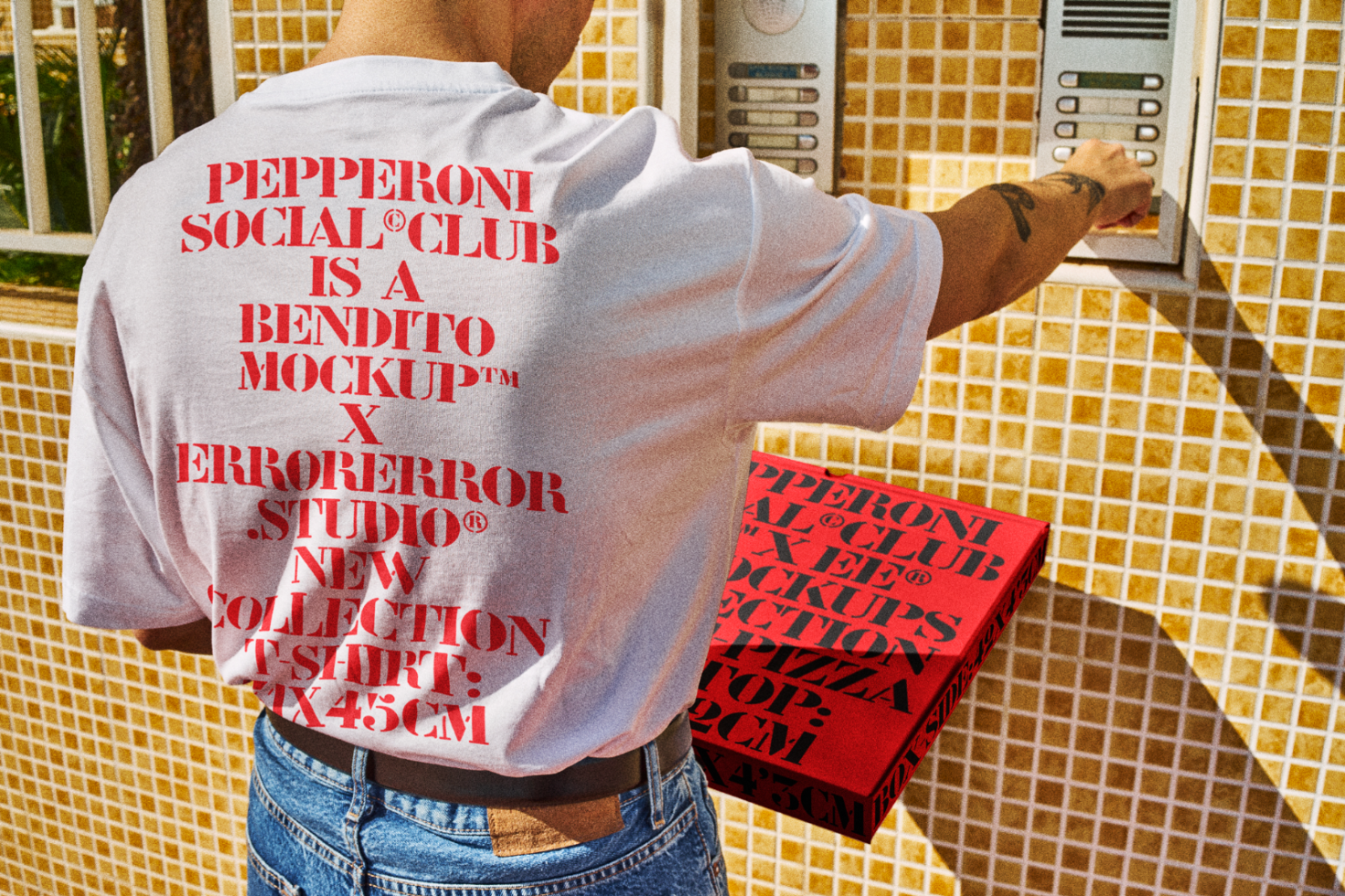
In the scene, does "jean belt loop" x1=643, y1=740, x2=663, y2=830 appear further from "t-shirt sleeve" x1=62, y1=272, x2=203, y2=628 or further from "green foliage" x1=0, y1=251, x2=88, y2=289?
"green foliage" x1=0, y1=251, x2=88, y2=289

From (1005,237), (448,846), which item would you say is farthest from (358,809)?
(1005,237)

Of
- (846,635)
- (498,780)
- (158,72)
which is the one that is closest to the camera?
(498,780)

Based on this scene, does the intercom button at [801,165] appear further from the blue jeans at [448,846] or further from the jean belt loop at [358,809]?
the jean belt loop at [358,809]

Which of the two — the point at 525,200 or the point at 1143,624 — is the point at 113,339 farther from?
the point at 1143,624

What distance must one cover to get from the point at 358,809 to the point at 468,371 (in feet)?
1.48

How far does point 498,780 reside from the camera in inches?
39.0

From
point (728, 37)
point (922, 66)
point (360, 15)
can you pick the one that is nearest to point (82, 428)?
point (360, 15)

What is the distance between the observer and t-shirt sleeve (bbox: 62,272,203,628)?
3.12ft

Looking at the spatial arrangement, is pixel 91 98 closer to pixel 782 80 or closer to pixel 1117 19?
pixel 782 80

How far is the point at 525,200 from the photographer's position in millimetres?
840

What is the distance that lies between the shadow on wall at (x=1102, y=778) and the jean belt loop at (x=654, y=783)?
30.6 inches

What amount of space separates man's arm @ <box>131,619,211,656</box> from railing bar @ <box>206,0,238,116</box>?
0.98 metres

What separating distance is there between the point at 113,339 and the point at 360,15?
1.14 feet

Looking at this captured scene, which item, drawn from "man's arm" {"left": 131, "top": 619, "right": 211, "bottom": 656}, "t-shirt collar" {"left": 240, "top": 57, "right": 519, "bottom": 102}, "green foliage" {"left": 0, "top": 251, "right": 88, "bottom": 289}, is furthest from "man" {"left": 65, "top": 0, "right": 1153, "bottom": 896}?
"green foliage" {"left": 0, "top": 251, "right": 88, "bottom": 289}
